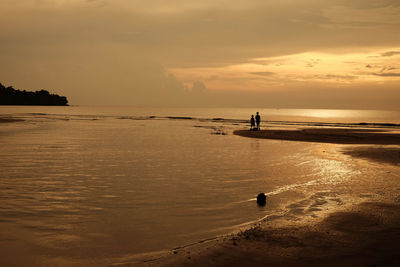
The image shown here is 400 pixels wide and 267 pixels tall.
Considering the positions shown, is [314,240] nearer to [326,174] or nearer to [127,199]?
[127,199]

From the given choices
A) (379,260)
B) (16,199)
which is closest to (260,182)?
(379,260)

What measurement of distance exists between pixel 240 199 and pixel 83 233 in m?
5.45

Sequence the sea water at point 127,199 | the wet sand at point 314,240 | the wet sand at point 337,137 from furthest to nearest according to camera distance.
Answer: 1. the wet sand at point 337,137
2. the sea water at point 127,199
3. the wet sand at point 314,240

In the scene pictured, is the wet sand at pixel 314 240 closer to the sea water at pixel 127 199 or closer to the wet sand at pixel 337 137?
the sea water at pixel 127 199

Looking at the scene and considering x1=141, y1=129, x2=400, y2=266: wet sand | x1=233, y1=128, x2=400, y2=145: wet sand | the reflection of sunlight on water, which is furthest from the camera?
x1=233, y1=128, x2=400, y2=145: wet sand

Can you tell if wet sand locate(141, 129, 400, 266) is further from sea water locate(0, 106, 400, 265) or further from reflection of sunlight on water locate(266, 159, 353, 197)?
reflection of sunlight on water locate(266, 159, 353, 197)

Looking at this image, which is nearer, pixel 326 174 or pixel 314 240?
pixel 314 240

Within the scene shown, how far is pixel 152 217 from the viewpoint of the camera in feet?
31.6

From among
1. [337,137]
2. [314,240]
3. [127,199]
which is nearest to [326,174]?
[314,240]

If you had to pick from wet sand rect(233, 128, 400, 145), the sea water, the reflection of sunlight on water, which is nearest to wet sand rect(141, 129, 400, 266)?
the sea water

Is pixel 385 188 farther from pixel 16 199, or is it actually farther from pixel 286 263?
pixel 16 199

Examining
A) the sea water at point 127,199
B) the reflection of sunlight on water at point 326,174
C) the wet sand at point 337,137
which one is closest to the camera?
the sea water at point 127,199

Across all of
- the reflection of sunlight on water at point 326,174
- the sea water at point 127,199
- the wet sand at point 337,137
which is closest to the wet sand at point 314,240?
the sea water at point 127,199

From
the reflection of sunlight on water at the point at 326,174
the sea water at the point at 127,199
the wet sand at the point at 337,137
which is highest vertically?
the wet sand at the point at 337,137
